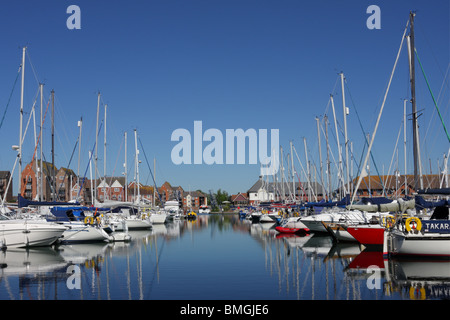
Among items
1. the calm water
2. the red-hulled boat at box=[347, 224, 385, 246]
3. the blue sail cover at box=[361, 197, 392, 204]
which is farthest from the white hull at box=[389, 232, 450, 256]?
the blue sail cover at box=[361, 197, 392, 204]

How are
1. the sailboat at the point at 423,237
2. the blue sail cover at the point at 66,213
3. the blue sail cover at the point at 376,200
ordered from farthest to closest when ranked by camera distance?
the blue sail cover at the point at 376,200, the blue sail cover at the point at 66,213, the sailboat at the point at 423,237

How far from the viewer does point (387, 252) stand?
27.3 m

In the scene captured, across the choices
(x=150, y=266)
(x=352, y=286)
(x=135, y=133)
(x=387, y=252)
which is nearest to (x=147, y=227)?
(x=135, y=133)

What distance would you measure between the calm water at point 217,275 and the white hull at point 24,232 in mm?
630

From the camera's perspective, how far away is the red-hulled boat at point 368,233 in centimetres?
3325

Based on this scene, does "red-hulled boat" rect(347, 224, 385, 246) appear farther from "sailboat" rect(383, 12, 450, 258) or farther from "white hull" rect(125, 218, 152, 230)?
"white hull" rect(125, 218, 152, 230)

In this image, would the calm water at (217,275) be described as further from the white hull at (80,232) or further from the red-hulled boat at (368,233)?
the white hull at (80,232)

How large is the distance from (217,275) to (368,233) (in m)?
14.4

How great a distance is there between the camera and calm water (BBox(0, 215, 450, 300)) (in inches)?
728

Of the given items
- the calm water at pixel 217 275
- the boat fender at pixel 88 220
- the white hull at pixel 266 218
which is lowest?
the white hull at pixel 266 218

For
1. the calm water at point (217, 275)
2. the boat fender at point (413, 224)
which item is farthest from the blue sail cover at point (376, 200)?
the boat fender at point (413, 224)

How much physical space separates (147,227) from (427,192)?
38.3 m

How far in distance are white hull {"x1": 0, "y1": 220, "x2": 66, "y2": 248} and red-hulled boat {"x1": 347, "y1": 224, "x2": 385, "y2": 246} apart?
2152 centimetres
